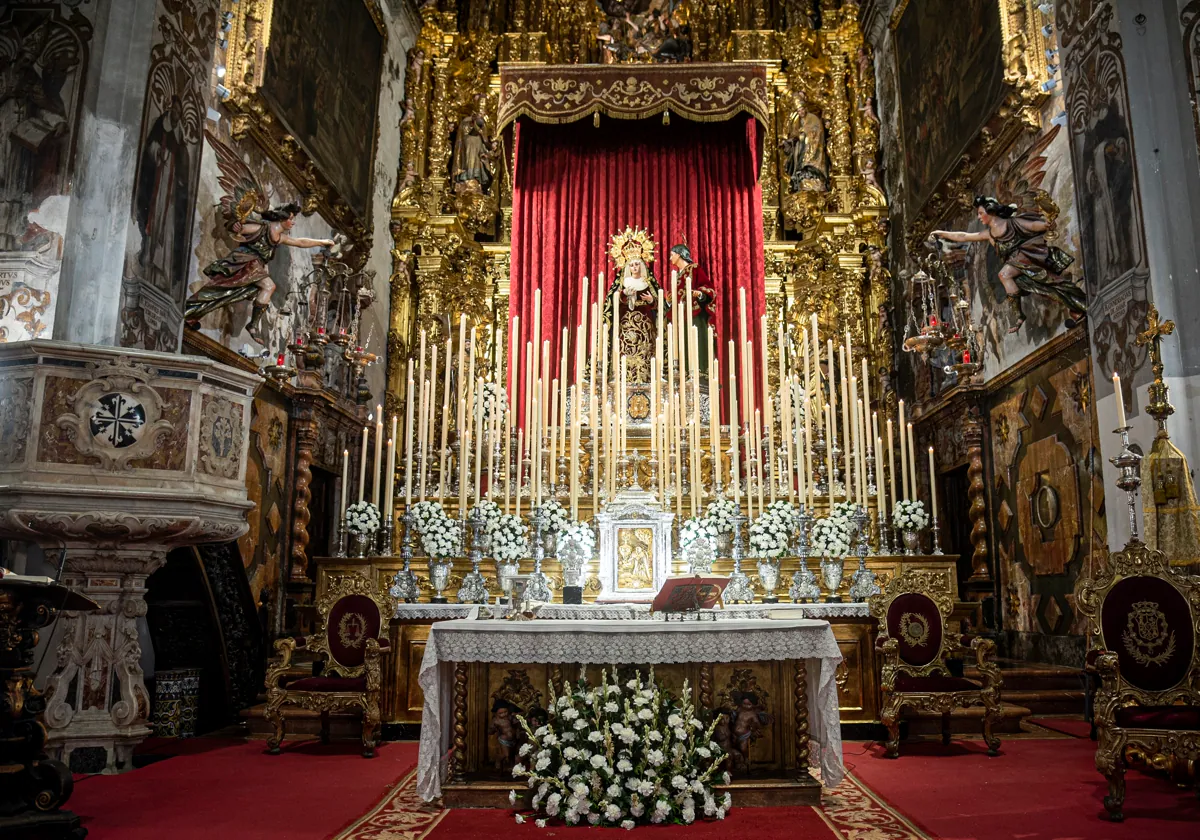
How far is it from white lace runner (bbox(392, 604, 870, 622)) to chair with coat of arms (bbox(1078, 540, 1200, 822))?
168 cm

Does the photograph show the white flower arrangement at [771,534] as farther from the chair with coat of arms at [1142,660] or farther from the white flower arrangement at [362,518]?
the white flower arrangement at [362,518]

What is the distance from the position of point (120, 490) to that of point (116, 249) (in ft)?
7.36

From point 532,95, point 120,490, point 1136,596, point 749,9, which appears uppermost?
point 749,9

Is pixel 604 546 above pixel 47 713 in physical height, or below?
above

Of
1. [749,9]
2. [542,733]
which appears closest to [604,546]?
[542,733]

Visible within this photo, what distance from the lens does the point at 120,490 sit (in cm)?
469

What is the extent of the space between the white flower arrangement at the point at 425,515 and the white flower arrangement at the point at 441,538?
0.05 feet

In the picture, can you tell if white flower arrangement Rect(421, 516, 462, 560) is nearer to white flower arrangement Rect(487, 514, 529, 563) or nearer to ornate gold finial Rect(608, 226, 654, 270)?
white flower arrangement Rect(487, 514, 529, 563)

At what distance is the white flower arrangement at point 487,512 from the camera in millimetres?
6498

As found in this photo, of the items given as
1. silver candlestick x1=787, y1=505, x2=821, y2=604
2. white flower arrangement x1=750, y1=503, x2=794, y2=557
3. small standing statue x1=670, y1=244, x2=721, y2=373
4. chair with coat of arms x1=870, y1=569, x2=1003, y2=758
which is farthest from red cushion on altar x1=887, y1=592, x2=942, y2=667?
A: small standing statue x1=670, y1=244, x2=721, y2=373

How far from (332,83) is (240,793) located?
8.53 meters

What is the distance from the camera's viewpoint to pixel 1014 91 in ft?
26.7

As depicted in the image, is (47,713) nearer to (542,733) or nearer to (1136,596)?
(542,733)

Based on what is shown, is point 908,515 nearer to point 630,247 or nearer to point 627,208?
point 630,247
